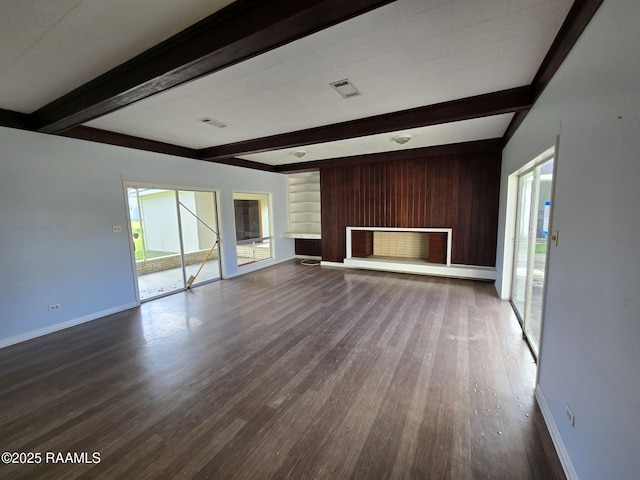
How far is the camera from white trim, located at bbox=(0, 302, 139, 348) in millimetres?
3258

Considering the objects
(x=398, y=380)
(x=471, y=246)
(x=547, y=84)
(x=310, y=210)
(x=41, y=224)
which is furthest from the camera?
(x=310, y=210)

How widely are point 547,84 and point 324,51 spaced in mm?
1917

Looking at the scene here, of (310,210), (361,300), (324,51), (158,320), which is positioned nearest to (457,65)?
(324,51)

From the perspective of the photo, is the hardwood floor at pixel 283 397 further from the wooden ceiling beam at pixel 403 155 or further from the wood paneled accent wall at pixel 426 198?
the wooden ceiling beam at pixel 403 155

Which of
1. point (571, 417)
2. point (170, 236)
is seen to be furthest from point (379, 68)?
point (170, 236)

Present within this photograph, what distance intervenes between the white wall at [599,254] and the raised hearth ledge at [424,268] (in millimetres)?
3852

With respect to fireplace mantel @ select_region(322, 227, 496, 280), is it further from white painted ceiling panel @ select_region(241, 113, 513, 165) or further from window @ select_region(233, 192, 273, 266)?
window @ select_region(233, 192, 273, 266)

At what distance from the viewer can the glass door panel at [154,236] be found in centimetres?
514

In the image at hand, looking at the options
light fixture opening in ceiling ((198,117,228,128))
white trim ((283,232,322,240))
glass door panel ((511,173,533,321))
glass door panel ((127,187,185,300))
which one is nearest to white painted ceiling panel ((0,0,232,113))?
light fixture opening in ceiling ((198,117,228,128))

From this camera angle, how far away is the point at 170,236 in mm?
5664

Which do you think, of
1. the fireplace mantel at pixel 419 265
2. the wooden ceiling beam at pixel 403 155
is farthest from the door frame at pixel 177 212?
the fireplace mantel at pixel 419 265

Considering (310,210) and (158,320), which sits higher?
(310,210)

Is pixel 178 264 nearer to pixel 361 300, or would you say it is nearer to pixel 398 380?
pixel 361 300

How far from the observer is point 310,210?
841 centimetres
